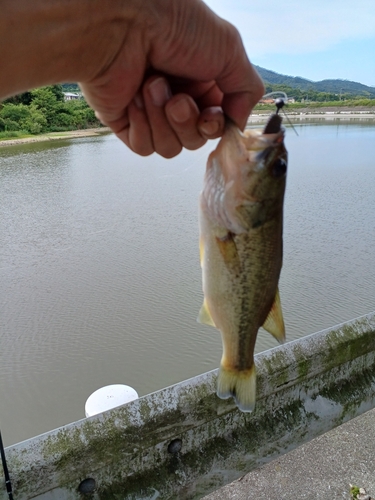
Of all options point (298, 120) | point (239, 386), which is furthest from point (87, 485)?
point (298, 120)

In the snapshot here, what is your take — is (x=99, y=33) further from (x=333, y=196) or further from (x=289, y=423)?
(x=333, y=196)

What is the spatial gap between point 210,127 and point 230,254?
1.27ft

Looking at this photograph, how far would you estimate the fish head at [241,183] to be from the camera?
1.25m

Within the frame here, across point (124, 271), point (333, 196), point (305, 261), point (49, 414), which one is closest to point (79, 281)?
point (124, 271)

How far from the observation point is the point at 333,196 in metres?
9.34

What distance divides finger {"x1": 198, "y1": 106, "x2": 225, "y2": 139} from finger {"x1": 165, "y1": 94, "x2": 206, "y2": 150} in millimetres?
42

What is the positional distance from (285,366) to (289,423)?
10.5 inches

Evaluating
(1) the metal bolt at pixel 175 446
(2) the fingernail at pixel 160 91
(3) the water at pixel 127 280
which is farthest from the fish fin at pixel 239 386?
(3) the water at pixel 127 280

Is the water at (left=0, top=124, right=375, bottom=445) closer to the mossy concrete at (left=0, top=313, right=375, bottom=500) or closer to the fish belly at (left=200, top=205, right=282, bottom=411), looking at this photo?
the mossy concrete at (left=0, top=313, right=375, bottom=500)

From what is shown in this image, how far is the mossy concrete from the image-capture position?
1.50 metres

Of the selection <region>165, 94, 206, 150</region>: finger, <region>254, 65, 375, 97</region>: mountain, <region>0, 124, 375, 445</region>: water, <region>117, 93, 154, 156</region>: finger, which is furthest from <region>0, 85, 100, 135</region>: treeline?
<region>165, 94, 206, 150</region>: finger

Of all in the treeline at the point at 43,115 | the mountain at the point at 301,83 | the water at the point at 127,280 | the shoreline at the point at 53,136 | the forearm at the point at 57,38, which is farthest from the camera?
the treeline at the point at 43,115

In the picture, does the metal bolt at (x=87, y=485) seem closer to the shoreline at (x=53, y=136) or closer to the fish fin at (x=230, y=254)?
the fish fin at (x=230, y=254)

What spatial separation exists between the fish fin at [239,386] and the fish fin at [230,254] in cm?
35
